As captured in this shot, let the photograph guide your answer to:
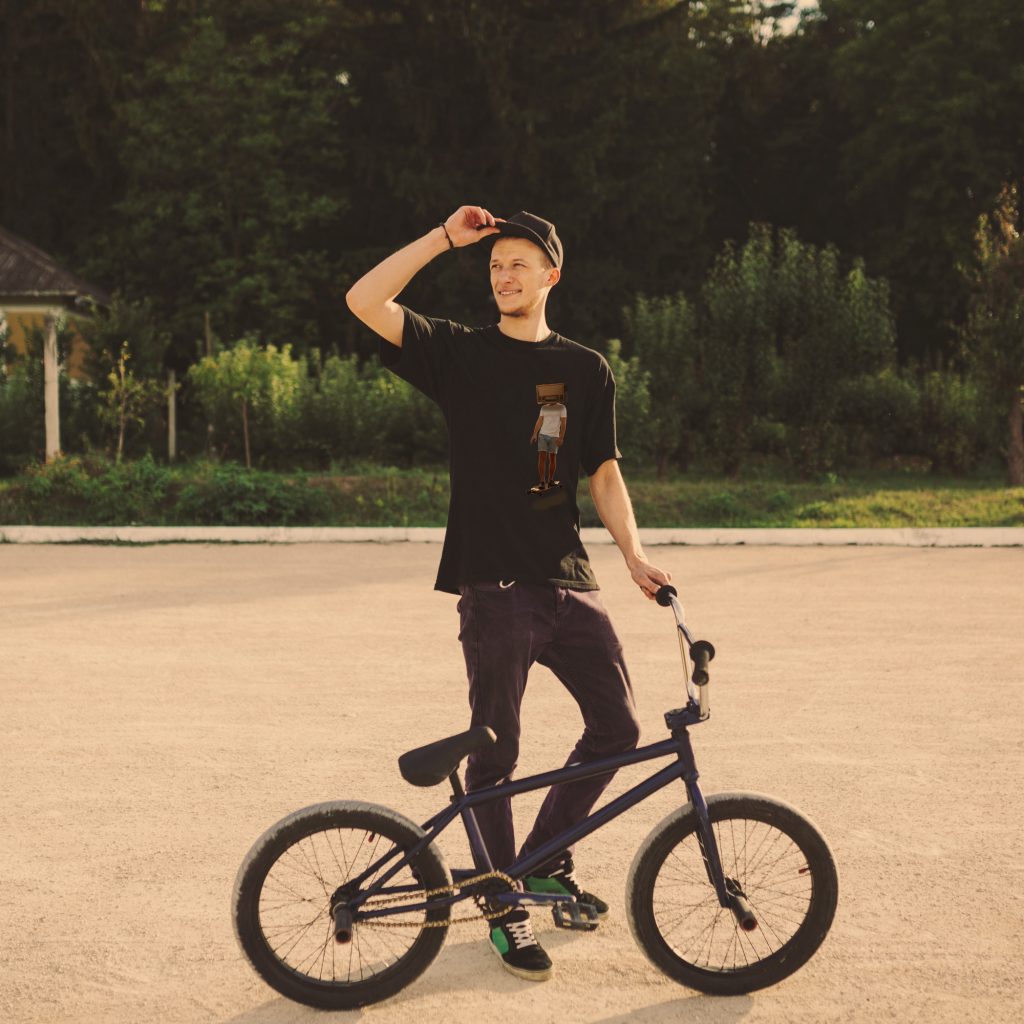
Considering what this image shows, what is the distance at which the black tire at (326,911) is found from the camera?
146 inches

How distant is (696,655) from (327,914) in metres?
1.21

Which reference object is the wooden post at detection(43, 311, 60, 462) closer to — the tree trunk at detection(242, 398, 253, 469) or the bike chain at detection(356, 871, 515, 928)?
the tree trunk at detection(242, 398, 253, 469)

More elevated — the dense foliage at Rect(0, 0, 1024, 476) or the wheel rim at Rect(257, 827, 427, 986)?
the dense foliage at Rect(0, 0, 1024, 476)

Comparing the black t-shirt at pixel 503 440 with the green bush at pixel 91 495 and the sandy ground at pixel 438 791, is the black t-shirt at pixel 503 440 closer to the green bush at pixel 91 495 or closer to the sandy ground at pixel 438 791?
the sandy ground at pixel 438 791

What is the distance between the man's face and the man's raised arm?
0.08 meters

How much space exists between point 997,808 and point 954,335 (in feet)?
131

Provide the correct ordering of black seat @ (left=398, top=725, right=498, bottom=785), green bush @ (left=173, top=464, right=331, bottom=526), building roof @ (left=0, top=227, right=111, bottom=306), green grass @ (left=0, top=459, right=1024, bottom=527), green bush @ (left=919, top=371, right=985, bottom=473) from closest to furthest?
black seat @ (left=398, top=725, right=498, bottom=785), green bush @ (left=173, top=464, right=331, bottom=526), green grass @ (left=0, top=459, right=1024, bottom=527), green bush @ (left=919, top=371, right=985, bottom=473), building roof @ (left=0, top=227, right=111, bottom=306)

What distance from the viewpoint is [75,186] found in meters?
43.5

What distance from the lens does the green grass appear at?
17891 millimetres

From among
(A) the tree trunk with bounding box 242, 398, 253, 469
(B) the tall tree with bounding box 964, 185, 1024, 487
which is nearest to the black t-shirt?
(A) the tree trunk with bounding box 242, 398, 253, 469

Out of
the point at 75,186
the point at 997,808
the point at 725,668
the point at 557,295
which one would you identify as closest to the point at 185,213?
the point at 75,186

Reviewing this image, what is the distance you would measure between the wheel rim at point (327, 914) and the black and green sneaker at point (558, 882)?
1.68 feet

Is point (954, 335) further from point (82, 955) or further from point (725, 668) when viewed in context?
→ point (82, 955)

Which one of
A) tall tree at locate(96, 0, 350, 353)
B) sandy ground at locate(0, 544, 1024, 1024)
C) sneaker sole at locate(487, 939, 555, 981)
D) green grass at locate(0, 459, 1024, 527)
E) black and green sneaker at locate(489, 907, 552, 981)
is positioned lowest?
green grass at locate(0, 459, 1024, 527)
